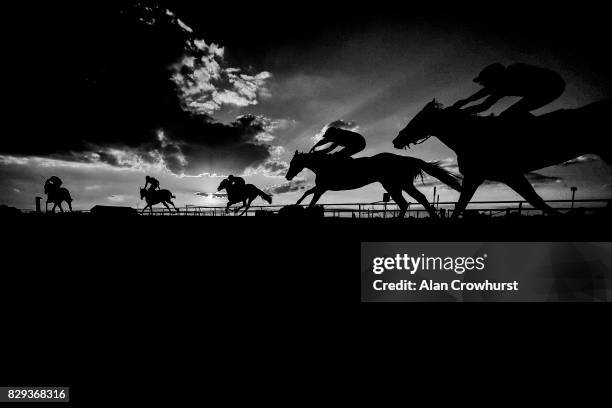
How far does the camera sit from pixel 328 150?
799cm

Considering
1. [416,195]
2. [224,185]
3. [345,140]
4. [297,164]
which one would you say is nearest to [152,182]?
[224,185]

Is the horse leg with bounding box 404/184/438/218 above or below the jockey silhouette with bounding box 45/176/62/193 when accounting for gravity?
below

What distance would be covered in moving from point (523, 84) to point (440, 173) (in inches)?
138

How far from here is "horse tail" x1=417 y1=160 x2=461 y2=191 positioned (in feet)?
22.9

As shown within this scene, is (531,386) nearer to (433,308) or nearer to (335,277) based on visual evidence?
(433,308)

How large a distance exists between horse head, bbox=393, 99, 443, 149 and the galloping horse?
9930 mm

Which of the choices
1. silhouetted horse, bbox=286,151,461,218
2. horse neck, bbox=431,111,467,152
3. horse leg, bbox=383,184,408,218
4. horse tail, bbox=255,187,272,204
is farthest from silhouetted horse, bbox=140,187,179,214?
horse neck, bbox=431,111,467,152

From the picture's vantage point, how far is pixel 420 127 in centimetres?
535

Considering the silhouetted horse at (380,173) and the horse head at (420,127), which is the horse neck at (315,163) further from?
the horse head at (420,127)

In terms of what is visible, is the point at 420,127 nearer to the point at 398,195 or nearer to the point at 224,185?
the point at 398,195

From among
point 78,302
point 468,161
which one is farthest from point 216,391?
point 468,161

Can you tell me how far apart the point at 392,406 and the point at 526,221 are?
530cm

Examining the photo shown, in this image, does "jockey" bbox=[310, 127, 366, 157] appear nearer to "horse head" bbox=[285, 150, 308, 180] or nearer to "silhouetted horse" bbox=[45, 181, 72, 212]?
"horse head" bbox=[285, 150, 308, 180]

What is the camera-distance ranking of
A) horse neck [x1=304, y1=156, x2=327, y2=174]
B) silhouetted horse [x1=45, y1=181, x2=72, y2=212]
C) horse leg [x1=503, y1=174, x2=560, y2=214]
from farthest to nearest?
silhouetted horse [x1=45, y1=181, x2=72, y2=212], horse neck [x1=304, y1=156, x2=327, y2=174], horse leg [x1=503, y1=174, x2=560, y2=214]
